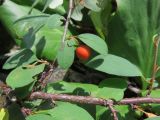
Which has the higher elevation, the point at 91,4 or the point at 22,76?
the point at 91,4

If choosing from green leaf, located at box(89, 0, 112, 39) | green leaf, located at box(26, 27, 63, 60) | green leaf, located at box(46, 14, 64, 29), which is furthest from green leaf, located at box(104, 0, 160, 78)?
green leaf, located at box(46, 14, 64, 29)

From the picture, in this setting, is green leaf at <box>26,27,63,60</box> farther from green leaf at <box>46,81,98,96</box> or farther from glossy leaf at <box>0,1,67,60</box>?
green leaf at <box>46,81,98,96</box>

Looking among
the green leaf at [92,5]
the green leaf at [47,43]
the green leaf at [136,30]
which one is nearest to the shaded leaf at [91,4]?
the green leaf at [92,5]

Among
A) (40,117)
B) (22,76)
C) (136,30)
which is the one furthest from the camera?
(136,30)

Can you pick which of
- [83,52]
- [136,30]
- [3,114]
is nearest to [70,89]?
[83,52]

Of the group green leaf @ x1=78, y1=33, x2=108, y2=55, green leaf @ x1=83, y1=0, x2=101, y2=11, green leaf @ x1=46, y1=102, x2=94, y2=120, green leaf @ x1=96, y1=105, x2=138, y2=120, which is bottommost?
green leaf @ x1=96, y1=105, x2=138, y2=120

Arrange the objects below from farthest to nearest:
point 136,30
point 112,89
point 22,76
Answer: point 136,30, point 112,89, point 22,76

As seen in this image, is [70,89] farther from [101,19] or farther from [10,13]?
[10,13]
